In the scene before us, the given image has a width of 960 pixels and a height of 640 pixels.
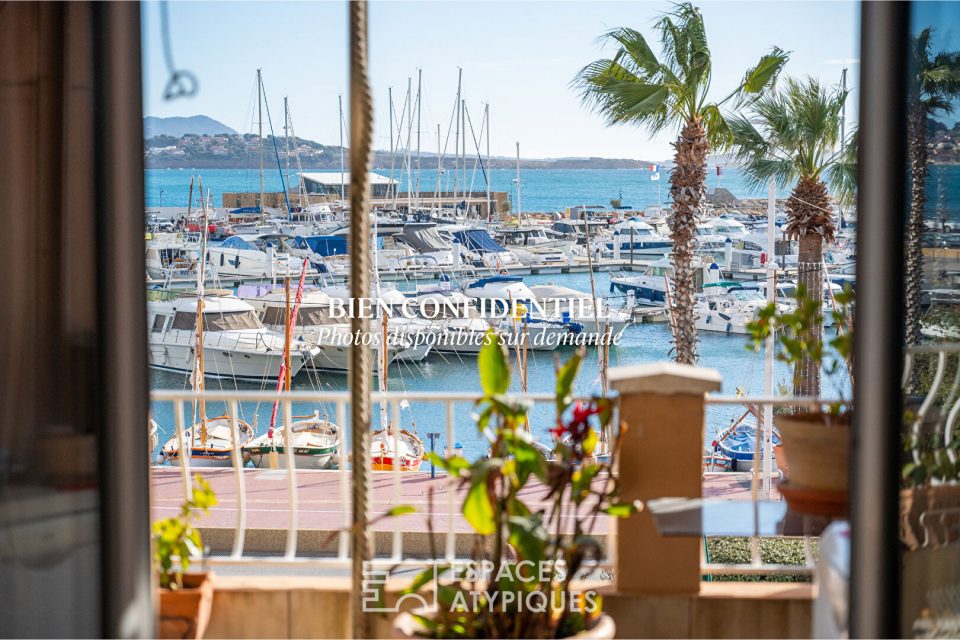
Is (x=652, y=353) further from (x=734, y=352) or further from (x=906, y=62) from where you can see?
(x=906, y=62)

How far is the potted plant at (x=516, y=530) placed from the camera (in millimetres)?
1691

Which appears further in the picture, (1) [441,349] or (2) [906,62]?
(1) [441,349]

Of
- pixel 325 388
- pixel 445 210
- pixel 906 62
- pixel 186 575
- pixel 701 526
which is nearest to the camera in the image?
pixel 906 62

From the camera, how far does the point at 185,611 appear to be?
6.47 feet

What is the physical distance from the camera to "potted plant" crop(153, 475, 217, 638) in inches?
76.7

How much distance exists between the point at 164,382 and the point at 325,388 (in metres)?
3.41

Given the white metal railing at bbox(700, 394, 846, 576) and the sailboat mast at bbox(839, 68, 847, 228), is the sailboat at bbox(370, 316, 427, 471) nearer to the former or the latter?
the sailboat mast at bbox(839, 68, 847, 228)

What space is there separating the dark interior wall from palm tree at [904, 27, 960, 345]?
1.19 meters

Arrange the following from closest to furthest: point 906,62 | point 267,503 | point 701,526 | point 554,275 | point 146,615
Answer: point 906,62 < point 146,615 < point 701,526 < point 267,503 < point 554,275

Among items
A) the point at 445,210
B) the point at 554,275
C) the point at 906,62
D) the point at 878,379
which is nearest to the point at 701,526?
the point at 878,379

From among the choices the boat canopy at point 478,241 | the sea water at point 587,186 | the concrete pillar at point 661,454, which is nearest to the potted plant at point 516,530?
the concrete pillar at point 661,454

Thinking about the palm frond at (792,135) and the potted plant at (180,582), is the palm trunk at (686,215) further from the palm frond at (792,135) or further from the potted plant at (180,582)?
the potted plant at (180,582)

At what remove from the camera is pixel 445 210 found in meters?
20.8

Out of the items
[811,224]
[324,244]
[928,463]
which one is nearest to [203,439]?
[324,244]
